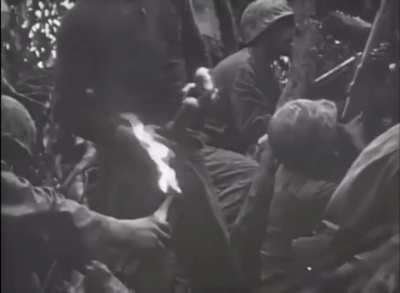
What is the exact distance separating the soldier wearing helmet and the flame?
252 millimetres

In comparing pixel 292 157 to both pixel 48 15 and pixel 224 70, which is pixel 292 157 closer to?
pixel 224 70

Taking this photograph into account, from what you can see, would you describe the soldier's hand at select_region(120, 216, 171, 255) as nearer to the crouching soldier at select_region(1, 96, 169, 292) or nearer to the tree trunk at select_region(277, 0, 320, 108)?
the crouching soldier at select_region(1, 96, 169, 292)

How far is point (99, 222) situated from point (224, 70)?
0.75 m

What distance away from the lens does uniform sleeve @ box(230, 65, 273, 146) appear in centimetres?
542

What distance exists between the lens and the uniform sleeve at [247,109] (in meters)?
5.42

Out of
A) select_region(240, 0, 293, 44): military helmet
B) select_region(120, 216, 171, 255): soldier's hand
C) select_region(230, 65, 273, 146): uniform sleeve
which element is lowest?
select_region(120, 216, 171, 255): soldier's hand

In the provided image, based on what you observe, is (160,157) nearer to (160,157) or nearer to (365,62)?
(160,157)

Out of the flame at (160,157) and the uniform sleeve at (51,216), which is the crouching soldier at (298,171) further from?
the uniform sleeve at (51,216)

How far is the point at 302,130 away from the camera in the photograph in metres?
5.34

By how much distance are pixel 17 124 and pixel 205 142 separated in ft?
2.14

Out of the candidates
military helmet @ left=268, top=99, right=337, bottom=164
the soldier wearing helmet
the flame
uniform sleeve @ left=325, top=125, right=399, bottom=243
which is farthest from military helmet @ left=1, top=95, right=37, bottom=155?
uniform sleeve @ left=325, top=125, right=399, bottom=243

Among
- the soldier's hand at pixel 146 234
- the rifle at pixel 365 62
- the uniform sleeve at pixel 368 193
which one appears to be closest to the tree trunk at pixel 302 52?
the rifle at pixel 365 62

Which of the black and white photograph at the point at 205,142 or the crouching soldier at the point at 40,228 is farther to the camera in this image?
the black and white photograph at the point at 205,142

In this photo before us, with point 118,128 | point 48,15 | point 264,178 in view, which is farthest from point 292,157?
point 48,15
